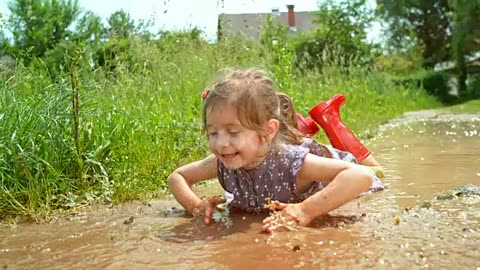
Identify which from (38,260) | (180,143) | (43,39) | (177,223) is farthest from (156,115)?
(43,39)

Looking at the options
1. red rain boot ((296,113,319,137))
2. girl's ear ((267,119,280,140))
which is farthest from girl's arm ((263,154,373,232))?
red rain boot ((296,113,319,137))

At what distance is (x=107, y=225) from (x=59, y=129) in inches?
38.5

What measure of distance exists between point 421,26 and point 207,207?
35.2 m

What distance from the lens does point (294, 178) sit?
310cm

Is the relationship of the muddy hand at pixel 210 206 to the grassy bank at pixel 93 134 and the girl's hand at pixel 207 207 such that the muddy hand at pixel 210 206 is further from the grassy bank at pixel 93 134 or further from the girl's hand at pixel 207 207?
the grassy bank at pixel 93 134

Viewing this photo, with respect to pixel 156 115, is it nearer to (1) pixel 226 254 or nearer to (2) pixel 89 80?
(2) pixel 89 80

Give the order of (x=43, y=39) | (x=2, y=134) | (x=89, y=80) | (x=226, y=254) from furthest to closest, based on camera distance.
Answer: (x=43, y=39) → (x=89, y=80) → (x=2, y=134) → (x=226, y=254)

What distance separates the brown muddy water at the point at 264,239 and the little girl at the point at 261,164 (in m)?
0.10

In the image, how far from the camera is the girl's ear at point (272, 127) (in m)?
3.00

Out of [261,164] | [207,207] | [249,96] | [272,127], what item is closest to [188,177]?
[207,207]

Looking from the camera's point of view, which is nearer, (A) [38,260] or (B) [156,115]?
(A) [38,260]

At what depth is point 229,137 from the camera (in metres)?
2.82

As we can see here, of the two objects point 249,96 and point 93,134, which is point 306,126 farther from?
point 249,96

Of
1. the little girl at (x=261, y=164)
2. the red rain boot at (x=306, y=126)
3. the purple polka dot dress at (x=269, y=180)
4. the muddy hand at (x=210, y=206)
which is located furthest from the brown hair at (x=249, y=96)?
the red rain boot at (x=306, y=126)
